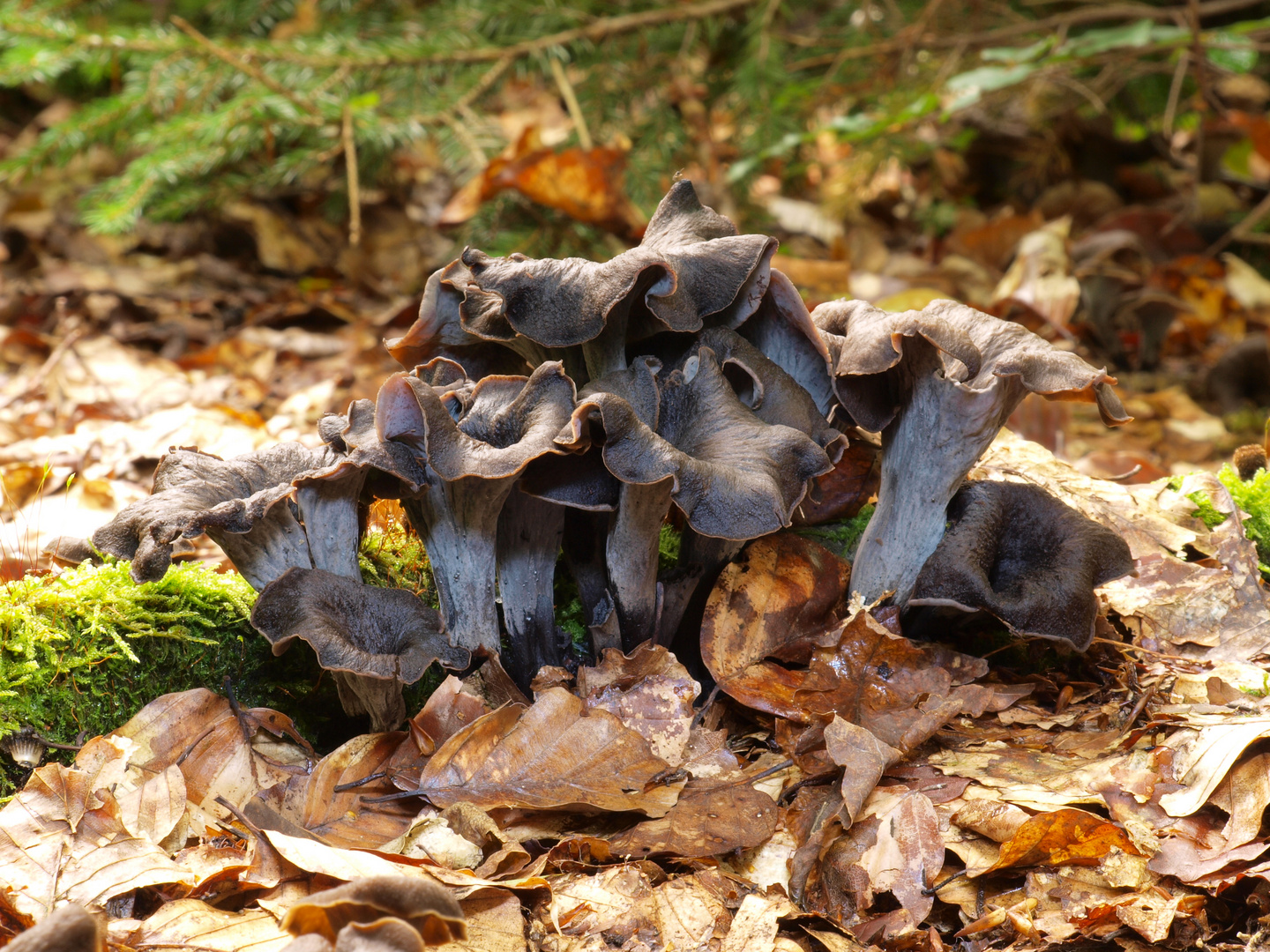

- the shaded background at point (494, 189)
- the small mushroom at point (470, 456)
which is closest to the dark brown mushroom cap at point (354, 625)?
the small mushroom at point (470, 456)

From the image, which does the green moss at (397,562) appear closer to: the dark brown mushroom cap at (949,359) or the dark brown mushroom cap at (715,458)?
the dark brown mushroom cap at (715,458)

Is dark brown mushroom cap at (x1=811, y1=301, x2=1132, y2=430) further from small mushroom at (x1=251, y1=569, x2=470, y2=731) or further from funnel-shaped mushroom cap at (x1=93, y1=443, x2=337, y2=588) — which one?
funnel-shaped mushroom cap at (x1=93, y1=443, x2=337, y2=588)

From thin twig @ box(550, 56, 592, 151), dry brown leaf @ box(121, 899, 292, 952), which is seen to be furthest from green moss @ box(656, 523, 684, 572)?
thin twig @ box(550, 56, 592, 151)

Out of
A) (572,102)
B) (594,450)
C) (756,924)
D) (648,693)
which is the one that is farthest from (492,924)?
(572,102)

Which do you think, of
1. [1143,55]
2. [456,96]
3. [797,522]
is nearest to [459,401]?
[797,522]

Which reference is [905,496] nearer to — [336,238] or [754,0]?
[754,0]

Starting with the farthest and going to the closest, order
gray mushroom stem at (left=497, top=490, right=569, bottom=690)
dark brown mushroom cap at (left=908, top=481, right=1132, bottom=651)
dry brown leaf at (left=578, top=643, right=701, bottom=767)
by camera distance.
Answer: gray mushroom stem at (left=497, top=490, right=569, bottom=690) < dark brown mushroom cap at (left=908, top=481, right=1132, bottom=651) < dry brown leaf at (left=578, top=643, right=701, bottom=767)
